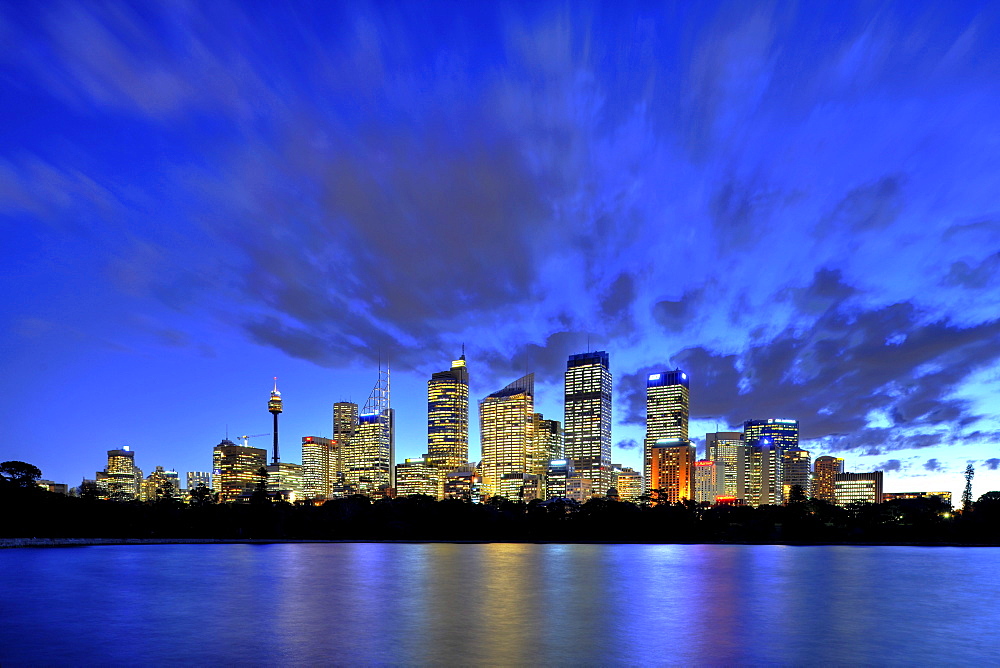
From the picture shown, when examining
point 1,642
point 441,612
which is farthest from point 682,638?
point 1,642

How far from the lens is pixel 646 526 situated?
174 metres

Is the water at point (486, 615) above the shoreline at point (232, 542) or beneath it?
above

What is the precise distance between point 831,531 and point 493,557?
106525mm

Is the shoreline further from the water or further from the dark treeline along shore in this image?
the water

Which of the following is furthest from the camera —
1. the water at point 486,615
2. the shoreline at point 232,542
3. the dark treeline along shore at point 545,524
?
the dark treeline along shore at point 545,524

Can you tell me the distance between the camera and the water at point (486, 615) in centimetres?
3556

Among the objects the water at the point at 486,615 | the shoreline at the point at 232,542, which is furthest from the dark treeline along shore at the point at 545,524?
the water at the point at 486,615

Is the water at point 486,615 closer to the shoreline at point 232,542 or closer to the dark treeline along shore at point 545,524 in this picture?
the shoreline at point 232,542

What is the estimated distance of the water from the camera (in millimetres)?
35562

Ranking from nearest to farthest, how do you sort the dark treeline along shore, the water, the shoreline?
the water → the shoreline → the dark treeline along shore

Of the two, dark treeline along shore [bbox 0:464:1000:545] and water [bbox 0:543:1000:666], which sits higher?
water [bbox 0:543:1000:666]

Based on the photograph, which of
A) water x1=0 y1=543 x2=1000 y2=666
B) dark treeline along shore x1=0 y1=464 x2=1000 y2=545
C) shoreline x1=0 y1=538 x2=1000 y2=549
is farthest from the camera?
dark treeline along shore x1=0 y1=464 x2=1000 y2=545

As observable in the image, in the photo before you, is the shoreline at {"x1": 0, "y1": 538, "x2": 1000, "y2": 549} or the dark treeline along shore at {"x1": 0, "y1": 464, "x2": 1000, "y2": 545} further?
the dark treeline along shore at {"x1": 0, "y1": 464, "x2": 1000, "y2": 545}

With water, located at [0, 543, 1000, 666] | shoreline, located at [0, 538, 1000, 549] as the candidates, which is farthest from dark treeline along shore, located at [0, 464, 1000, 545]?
water, located at [0, 543, 1000, 666]
